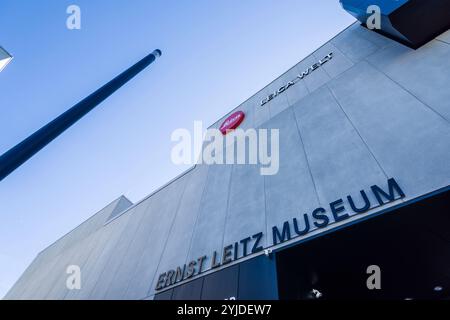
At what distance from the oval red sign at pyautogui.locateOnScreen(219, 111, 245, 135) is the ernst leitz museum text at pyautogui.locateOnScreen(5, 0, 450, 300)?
2212mm

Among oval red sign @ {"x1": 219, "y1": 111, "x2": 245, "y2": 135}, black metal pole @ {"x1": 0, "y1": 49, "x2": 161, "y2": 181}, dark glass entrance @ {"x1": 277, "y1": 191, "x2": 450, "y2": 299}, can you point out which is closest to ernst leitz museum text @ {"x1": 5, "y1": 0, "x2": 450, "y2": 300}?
dark glass entrance @ {"x1": 277, "y1": 191, "x2": 450, "y2": 299}

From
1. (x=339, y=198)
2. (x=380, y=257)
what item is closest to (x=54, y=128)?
(x=339, y=198)

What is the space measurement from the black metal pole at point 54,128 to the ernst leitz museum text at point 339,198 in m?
6.66

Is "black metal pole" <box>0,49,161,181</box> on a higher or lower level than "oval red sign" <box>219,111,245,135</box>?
lower

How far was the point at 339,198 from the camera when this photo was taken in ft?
24.3

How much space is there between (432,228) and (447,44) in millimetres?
6832

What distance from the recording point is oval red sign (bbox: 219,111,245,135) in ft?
53.2

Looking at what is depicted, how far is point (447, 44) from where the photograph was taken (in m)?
8.93

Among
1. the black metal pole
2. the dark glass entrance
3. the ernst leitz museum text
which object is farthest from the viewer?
the ernst leitz museum text

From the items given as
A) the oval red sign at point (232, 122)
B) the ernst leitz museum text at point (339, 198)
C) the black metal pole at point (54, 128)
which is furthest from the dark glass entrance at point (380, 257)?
the oval red sign at point (232, 122)

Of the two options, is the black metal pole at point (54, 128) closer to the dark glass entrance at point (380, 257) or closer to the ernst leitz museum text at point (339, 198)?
the ernst leitz museum text at point (339, 198)

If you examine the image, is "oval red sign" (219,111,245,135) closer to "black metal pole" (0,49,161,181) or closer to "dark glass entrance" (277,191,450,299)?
"black metal pole" (0,49,161,181)

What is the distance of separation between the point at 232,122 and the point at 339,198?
1035cm
